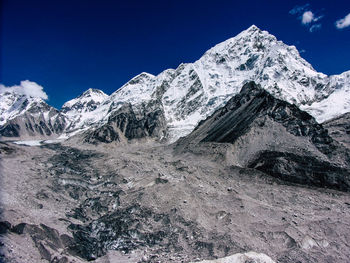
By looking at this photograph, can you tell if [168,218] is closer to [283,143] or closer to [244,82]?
[283,143]

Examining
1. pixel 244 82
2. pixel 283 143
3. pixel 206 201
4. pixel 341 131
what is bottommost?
pixel 206 201

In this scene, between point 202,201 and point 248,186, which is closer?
point 202,201

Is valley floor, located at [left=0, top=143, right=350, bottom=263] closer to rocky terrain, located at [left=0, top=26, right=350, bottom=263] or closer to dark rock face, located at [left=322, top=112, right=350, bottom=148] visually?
rocky terrain, located at [left=0, top=26, right=350, bottom=263]

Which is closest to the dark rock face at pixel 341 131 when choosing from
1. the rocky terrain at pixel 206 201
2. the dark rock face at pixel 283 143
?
the rocky terrain at pixel 206 201

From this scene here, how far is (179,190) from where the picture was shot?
3709 cm

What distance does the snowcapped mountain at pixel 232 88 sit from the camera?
130 metres

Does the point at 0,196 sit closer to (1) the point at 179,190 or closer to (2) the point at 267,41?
(1) the point at 179,190

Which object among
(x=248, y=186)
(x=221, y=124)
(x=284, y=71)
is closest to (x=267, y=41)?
(x=284, y=71)

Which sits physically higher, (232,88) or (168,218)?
(232,88)

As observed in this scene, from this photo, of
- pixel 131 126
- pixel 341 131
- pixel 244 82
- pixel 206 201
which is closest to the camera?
pixel 206 201

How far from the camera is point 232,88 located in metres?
168

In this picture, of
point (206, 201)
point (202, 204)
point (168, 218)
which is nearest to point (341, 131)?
point (206, 201)

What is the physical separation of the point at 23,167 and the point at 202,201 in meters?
35.5

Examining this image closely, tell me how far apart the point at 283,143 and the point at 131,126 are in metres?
89.6
